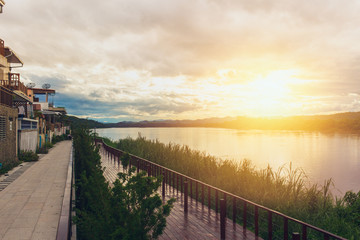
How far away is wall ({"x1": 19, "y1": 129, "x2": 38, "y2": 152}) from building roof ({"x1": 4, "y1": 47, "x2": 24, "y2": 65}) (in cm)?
909

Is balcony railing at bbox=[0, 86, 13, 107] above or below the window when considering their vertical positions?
above

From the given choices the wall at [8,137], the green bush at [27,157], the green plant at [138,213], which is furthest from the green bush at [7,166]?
the green plant at [138,213]

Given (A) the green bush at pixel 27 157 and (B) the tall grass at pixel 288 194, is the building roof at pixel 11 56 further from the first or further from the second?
(B) the tall grass at pixel 288 194

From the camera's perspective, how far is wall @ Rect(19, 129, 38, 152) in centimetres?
2014

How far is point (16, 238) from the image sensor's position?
20.5 feet

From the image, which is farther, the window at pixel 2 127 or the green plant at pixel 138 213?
the window at pixel 2 127

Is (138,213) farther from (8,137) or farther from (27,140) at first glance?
(27,140)

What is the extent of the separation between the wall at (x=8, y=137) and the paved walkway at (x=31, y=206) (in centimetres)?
245

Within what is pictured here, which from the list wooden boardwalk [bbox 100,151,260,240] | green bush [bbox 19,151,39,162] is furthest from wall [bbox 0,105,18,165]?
wooden boardwalk [bbox 100,151,260,240]

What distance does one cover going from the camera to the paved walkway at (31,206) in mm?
6660

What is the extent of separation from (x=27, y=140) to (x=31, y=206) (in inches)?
601

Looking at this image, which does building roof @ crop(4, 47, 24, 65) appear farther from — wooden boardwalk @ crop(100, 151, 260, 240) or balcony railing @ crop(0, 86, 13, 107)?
wooden boardwalk @ crop(100, 151, 260, 240)

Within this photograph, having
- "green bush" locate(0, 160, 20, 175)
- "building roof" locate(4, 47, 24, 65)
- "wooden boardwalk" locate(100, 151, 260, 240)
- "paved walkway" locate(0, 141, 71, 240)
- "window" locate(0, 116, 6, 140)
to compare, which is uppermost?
"building roof" locate(4, 47, 24, 65)

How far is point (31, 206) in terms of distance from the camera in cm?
877
